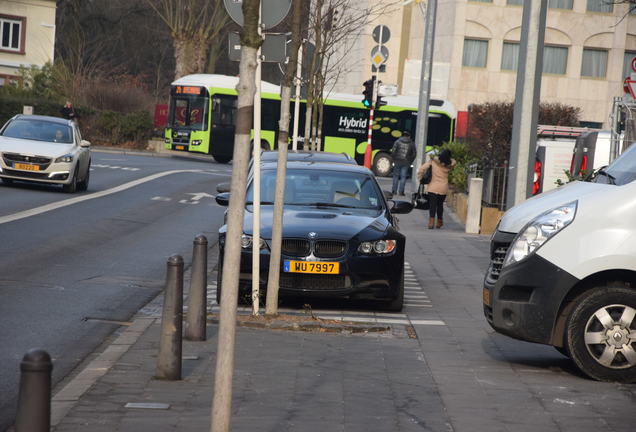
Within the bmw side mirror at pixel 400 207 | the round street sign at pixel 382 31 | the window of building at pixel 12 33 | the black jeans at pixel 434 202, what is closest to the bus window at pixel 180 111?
the round street sign at pixel 382 31

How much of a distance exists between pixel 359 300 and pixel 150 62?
216 feet

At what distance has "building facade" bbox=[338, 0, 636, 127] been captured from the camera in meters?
59.7

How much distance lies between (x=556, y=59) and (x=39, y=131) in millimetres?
40025

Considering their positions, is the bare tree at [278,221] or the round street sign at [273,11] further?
the bare tree at [278,221]

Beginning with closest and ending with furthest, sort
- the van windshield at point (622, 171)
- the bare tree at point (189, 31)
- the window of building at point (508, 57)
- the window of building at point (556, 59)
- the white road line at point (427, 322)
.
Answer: the van windshield at point (622, 171)
the white road line at point (427, 322)
the bare tree at point (189, 31)
the window of building at point (508, 57)
the window of building at point (556, 59)

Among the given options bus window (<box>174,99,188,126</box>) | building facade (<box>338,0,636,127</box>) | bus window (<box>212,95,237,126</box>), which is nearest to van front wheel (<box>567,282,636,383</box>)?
bus window (<box>212,95,237,126</box>)

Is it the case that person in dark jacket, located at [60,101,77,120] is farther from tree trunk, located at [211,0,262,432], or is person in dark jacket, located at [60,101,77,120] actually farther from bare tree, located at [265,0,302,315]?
tree trunk, located at [211,0,262,432]

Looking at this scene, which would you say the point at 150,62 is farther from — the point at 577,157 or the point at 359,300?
the point at 359,300

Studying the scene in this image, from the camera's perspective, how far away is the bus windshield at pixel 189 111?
47531mm

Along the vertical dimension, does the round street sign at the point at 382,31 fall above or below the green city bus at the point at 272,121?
above

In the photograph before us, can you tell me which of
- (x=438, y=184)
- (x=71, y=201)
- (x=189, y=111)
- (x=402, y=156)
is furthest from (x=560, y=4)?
(x=71, y=201)

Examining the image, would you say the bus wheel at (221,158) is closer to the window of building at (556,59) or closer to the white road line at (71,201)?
the white road line at (71,201)

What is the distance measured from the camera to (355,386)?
7.26 metres

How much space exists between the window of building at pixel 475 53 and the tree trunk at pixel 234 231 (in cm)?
5553
